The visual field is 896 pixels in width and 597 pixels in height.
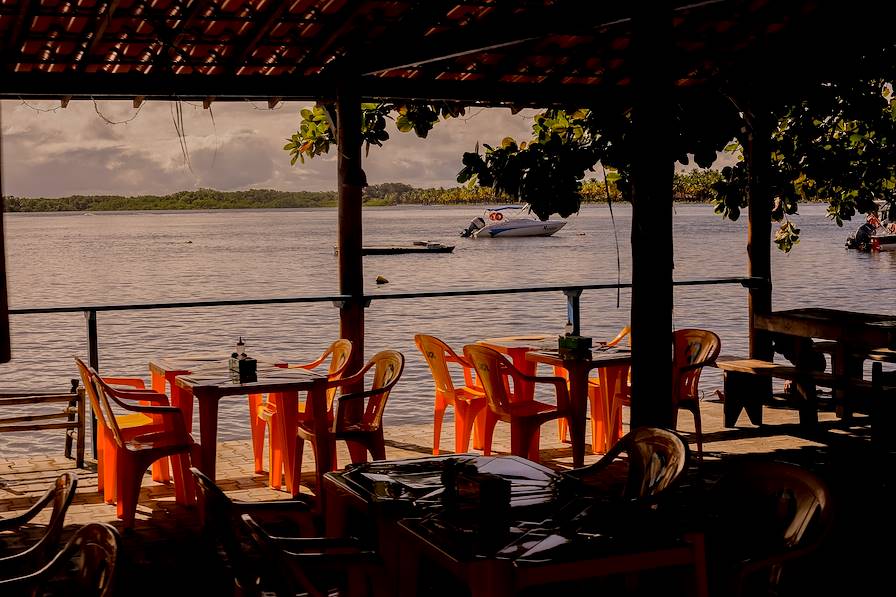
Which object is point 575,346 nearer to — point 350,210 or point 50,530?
point 350,210

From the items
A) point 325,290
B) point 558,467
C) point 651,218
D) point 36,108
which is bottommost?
point 325,290

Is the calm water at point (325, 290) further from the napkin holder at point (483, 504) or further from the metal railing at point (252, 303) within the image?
the napkin holder at point (483, 504)

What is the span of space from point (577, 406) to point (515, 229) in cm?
A: 7667

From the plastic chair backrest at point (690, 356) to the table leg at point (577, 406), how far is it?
0.57 m

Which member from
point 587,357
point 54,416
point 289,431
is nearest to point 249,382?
point 289,431

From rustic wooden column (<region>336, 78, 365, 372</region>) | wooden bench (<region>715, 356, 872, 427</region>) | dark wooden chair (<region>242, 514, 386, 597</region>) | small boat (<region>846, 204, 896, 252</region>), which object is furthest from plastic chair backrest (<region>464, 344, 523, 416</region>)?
small boat (<region>846, 204, 896, 252</region>)

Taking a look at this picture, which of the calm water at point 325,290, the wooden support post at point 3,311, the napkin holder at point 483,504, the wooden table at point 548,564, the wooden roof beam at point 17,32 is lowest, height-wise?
the calm water at point 325,290

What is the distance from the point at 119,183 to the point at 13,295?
5.86 m

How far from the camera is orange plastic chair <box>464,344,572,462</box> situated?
6402mm

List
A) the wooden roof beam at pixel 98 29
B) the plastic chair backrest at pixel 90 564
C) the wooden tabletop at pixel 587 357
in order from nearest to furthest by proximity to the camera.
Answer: the plastic chair backrest at pixel 90 564
the wooden roof beam at pixel 98 29
the wooden tabletop at pixel 587 357

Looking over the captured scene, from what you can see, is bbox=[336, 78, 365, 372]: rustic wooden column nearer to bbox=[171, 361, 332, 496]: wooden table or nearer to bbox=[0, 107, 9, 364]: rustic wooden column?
bbox=[171, 361, 332, 496]: wooden table

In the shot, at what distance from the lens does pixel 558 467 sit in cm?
665

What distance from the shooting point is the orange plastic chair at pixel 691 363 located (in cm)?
675

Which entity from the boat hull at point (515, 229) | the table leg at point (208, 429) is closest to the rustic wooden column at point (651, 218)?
the table leg at point (208, 429)
